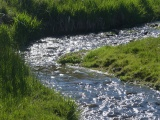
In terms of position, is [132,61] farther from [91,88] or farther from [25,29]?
[25,29]

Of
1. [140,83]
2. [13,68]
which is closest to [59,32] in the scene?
[140,83]

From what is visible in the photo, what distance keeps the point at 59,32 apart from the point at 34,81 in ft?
46.2

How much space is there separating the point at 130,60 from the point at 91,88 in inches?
138

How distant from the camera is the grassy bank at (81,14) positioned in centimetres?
2873

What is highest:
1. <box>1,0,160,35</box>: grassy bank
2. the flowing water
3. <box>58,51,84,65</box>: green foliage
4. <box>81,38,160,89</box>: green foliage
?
<box>1,0,160,35</box>: grassy bank

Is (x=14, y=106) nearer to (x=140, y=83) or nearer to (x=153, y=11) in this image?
(x=140, y=83)

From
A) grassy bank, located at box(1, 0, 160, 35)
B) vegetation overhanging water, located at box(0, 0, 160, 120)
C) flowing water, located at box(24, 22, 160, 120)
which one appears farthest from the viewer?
grassy bank, located at box(1, 0, 160, 35)

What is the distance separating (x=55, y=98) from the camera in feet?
46.7

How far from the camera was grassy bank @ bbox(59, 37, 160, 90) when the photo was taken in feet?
61.7

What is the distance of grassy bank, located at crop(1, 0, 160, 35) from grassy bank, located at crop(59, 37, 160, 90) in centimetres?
586

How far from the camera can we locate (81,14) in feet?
95.1

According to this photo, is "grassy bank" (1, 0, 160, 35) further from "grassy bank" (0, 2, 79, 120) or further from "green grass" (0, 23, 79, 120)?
"green grass" (0, 23, 79, 120)

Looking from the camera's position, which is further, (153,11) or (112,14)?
(153,11)

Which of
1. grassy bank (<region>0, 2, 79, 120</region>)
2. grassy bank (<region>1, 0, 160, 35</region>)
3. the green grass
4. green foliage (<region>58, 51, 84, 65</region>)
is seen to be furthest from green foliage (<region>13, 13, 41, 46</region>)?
the green grass
